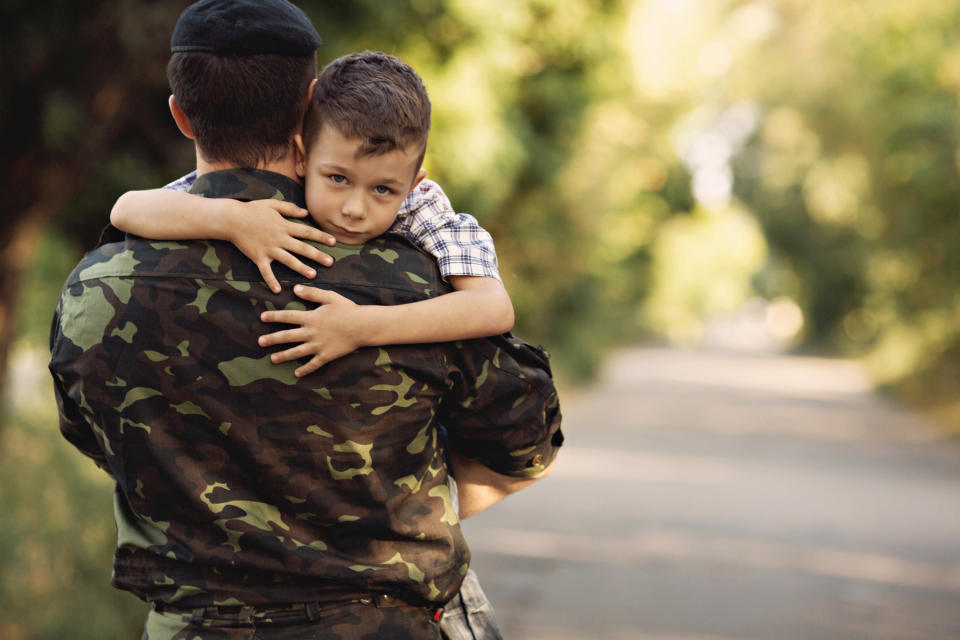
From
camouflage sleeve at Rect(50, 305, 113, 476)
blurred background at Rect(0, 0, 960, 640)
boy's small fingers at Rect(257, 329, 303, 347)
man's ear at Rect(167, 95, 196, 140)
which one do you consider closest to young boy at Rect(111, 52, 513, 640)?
boy's small fingers at Rect(257, 329, 303, 347)

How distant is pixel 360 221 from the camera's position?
6.36 ft

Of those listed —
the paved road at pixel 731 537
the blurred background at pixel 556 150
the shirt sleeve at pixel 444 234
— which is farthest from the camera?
the paved road at pixel 731 537

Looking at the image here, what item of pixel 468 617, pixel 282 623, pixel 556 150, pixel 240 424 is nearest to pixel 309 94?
pixel 240 424

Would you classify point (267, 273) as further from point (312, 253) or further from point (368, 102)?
point (368, 102)

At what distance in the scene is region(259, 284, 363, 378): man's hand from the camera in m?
1.79

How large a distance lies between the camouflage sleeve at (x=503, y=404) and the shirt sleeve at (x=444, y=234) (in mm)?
136

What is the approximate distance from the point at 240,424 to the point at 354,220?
0.39 m

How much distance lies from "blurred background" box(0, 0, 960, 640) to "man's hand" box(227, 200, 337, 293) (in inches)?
163

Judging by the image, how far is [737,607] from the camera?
7.46 metres

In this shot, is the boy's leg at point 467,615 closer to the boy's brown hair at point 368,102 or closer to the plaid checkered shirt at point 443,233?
the plaid checkered shirt at point 443,233

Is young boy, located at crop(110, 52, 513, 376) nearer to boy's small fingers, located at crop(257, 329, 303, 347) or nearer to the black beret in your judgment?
boy's small fingers, located at crop(257, 329, 303, 347)

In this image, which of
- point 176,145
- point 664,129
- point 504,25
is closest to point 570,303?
point 664,129

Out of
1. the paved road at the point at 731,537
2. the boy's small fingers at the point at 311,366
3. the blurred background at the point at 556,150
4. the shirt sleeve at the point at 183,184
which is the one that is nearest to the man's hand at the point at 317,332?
the boy's small fingers at the point at 311,366

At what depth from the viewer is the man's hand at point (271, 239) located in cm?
181
